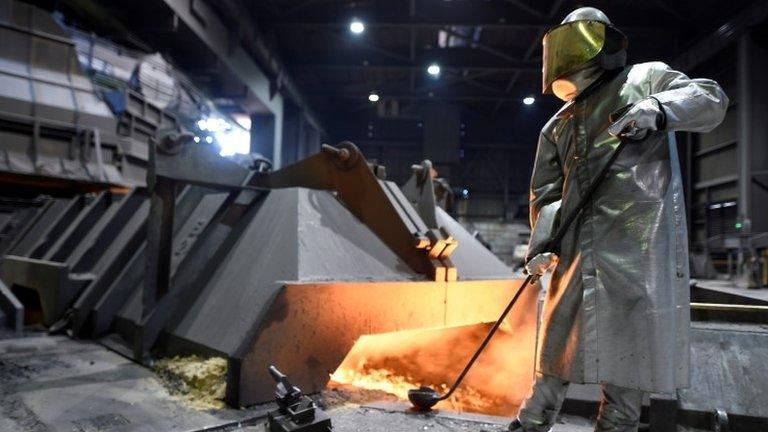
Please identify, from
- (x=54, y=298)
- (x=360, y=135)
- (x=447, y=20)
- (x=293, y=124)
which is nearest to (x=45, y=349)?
(x=54, y=298)

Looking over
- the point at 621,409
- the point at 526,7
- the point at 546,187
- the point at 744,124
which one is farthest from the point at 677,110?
the point at 744,124

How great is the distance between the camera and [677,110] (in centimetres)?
167

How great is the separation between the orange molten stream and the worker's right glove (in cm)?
162

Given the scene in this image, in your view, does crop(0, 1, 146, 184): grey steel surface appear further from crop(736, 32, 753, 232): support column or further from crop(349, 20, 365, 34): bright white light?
crop(736, 32, 753, 232): support column

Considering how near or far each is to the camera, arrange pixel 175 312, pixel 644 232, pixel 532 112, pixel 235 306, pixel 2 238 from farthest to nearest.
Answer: pixel 532 112
pixel 2 238
pixel 175 312
pixel 235 306
pixel 644 232

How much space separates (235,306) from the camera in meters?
2.96

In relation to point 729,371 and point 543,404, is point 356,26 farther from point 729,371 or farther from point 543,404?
point 543,404

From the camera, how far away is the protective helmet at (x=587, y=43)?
6.14 feet

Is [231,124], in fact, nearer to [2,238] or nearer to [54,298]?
[2,238]

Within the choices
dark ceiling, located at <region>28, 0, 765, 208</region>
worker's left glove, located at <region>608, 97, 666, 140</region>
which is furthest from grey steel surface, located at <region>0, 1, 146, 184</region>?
worker's left glove, located at <region>608, 97, 666, 140</region>

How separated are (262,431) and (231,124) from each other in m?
14.7

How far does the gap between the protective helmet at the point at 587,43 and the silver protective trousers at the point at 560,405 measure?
1.23 metres

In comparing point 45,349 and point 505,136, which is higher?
point 505,136

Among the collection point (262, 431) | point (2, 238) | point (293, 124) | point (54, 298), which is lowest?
point (262, 431)
